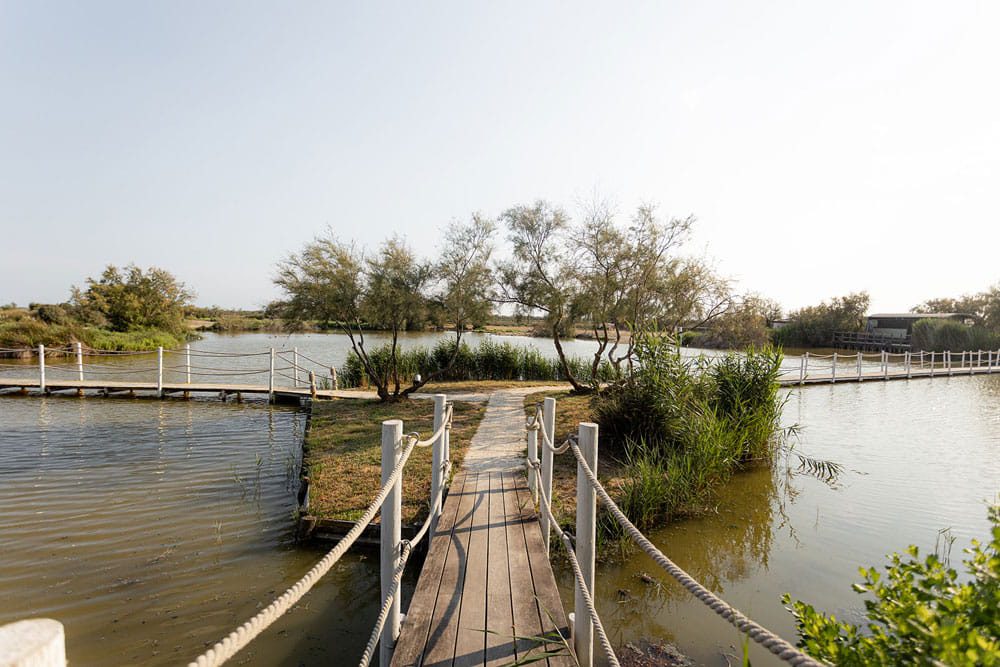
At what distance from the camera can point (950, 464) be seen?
28.0 ft

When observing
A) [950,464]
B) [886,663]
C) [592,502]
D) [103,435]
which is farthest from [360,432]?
[950,464]

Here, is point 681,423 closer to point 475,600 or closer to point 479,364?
point 475,600

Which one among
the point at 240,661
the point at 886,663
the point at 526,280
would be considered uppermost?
the point at 526,280

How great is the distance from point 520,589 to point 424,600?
643mm

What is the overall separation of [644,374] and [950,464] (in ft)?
18.3

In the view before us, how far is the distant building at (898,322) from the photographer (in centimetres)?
3516

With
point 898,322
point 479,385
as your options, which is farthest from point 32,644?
point 898,322

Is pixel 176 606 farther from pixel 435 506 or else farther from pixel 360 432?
pixel 360 432

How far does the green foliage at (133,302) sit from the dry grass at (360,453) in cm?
2649

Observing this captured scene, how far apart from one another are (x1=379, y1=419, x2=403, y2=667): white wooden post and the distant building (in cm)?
4198

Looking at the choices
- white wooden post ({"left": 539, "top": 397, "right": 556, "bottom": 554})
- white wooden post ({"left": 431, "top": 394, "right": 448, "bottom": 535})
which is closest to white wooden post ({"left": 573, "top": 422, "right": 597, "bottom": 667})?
white wooden post ({"left": 539, "top": 397, "right": 556, "bottom": 554})

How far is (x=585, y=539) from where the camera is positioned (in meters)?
2.94

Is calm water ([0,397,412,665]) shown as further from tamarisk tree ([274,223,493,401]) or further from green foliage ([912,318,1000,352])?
green foliage ([912,318,1000,352])

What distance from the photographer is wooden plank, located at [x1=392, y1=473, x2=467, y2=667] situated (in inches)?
106
